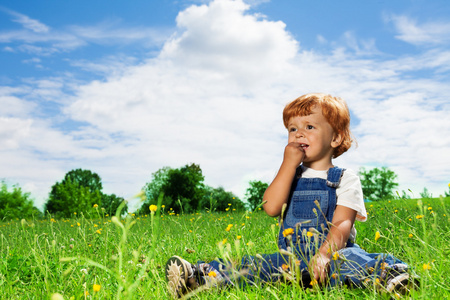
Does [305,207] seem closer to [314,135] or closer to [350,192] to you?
[350,192]

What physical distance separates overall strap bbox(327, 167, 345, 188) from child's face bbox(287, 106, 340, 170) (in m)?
0.13

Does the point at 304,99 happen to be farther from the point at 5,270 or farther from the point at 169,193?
the point at 169,193

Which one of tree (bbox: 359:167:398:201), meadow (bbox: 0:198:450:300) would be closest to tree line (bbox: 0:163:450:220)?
tree (bbox: 359:167:398:201)

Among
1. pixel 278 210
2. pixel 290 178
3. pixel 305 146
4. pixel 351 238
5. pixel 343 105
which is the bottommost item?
pixel 351 238

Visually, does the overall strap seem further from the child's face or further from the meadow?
the meadow

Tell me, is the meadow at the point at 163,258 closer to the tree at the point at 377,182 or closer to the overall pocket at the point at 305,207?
the overall pocket at the point at 305,207

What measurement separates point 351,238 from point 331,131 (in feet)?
3.25

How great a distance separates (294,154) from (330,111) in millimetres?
545

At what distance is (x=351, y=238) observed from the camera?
12.3ft

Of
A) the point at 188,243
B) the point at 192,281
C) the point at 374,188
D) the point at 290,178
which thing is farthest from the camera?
the point at 374,188

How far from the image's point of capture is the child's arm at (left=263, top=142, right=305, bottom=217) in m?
3.66

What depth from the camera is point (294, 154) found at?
143 inches

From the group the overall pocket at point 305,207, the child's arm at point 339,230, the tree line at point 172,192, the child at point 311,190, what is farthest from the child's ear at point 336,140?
the tree line at point 172,192

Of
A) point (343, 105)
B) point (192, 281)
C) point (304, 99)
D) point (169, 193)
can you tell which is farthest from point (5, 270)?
point (169, 193)
